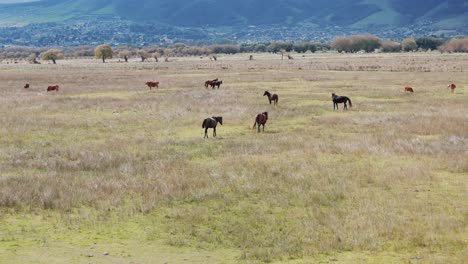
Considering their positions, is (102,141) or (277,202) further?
(102,141)

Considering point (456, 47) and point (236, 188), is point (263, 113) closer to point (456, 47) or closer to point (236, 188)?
point (236, 188)

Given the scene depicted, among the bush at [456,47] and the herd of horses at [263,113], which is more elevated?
the bush at [456,47]

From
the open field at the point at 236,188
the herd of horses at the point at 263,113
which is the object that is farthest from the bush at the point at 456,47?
the open field at the point at 236,188

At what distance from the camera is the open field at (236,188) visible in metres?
12.4

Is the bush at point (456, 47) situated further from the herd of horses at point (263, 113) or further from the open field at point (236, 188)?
the open field at point (236, 188)

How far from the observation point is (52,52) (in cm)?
16462

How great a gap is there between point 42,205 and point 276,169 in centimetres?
810

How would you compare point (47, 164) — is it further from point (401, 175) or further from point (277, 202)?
point (401, 175)

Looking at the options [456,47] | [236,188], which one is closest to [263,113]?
[236,188]

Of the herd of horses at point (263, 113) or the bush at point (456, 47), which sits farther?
the bush at point (456, 47)

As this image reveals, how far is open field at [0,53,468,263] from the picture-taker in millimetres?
12352

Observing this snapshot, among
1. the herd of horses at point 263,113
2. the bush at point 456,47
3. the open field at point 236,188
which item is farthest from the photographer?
the bush at point 456,47

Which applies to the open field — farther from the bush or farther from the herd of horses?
the bush

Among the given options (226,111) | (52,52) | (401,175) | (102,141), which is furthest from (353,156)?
(52,52)
